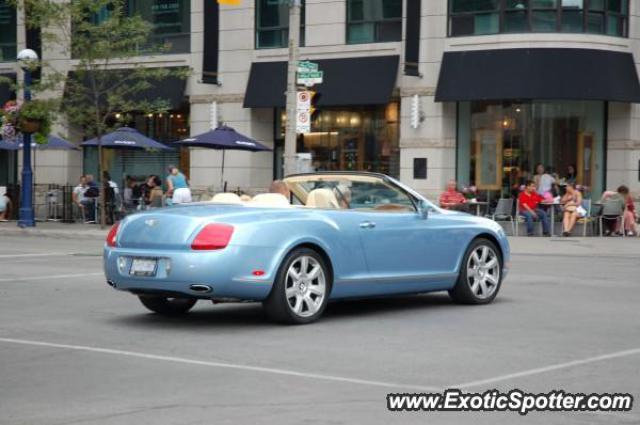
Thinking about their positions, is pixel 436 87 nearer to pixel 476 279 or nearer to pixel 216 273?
pixel 476 279

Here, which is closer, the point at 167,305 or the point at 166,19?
the point at 167,305

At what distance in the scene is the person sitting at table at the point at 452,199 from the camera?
91.5 feet

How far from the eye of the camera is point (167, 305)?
444 inches

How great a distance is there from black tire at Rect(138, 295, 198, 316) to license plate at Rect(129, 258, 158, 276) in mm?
749

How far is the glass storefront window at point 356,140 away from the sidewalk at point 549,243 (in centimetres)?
581

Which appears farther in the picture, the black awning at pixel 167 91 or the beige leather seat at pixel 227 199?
the black awning at pixel 167 91

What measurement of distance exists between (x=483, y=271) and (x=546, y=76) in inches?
676

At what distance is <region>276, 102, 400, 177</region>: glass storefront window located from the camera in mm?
31547

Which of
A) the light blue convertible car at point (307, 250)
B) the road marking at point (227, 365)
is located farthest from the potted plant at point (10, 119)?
the road marking at point (227, 365)

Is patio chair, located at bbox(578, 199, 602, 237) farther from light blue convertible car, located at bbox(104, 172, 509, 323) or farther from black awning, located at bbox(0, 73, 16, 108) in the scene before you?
black awning, located at bbox(0, 73, 16, 108)

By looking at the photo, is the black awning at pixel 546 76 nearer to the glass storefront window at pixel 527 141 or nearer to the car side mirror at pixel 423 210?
the glass storefront window at pixel 527 141

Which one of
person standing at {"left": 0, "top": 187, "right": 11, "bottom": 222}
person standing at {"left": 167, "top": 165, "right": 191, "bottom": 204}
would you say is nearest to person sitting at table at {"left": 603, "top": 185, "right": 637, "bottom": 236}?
person standing at {"left": 167, "top": 165, "right": 191, "bottom": 204}

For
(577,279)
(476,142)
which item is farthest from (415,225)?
(476,142)

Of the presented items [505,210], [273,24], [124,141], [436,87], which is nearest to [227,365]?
[505,210]
